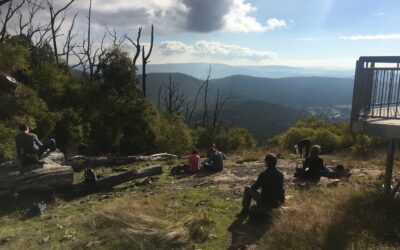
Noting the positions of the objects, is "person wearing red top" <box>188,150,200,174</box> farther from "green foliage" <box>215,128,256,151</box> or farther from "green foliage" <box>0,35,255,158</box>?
"green foliage" <box>215,128,256,151</box>

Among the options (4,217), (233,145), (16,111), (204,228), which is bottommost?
(233,145)

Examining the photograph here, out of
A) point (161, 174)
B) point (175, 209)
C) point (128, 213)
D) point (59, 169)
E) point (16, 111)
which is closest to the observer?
point (128, 213)

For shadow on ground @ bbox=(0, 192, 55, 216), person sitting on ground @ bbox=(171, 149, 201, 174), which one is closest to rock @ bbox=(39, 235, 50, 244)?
shadow on ground @ bbox=(0, 192, 55, 216)

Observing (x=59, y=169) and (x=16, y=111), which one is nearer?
(x=59, y=169)

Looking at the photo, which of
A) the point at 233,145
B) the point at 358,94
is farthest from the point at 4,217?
the point at 233,145

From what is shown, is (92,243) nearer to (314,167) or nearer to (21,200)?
(21,200)

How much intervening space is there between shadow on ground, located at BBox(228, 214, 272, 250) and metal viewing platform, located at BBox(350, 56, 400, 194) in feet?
9.23

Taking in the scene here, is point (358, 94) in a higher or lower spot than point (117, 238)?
higher

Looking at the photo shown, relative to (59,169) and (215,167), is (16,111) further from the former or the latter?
(215,167)

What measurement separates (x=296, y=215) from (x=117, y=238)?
3.53 m

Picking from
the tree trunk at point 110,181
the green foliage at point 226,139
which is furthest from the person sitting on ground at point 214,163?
the green foliage at point 226,139

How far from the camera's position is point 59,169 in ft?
44.8

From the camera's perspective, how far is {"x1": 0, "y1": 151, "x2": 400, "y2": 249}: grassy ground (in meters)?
7.82

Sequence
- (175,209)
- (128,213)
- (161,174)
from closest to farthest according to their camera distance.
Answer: (128,213) < (175,209) < (161,174)
